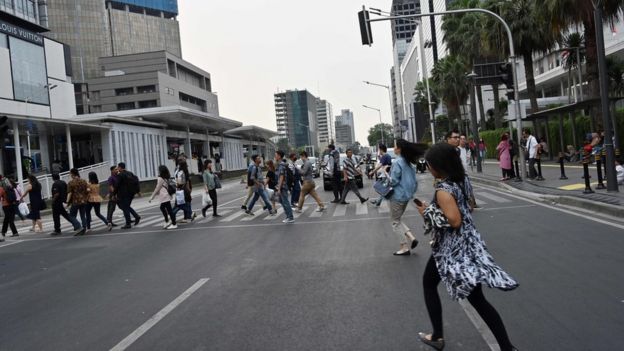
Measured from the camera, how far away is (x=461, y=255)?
145 inches

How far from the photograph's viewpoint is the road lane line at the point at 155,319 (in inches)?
183

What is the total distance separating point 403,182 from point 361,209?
7.18 m

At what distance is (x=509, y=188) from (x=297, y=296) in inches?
525

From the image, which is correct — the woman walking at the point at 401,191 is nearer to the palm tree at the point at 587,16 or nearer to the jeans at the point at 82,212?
the jeans at the point at 82,212

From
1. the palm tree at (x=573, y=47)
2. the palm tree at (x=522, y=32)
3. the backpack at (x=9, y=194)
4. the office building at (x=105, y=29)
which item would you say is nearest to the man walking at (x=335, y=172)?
the backpack at (x=9, y=194)

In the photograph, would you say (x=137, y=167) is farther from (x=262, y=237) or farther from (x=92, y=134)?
(x=262, y=237)

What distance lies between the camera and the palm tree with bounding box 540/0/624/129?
58.9 feet

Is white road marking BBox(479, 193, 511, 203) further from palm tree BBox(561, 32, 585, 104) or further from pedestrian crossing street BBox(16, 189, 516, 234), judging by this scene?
palm tree BBox(561, 32, 585, 104)

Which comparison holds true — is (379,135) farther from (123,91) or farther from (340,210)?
(340,210)

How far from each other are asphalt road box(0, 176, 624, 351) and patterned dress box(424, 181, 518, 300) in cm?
78

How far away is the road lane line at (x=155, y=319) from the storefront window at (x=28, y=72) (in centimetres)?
4207

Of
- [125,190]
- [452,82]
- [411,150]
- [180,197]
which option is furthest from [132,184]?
[452,82]

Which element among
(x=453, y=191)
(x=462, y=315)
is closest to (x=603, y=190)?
(x=462, y=315)

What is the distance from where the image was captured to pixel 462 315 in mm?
4945
